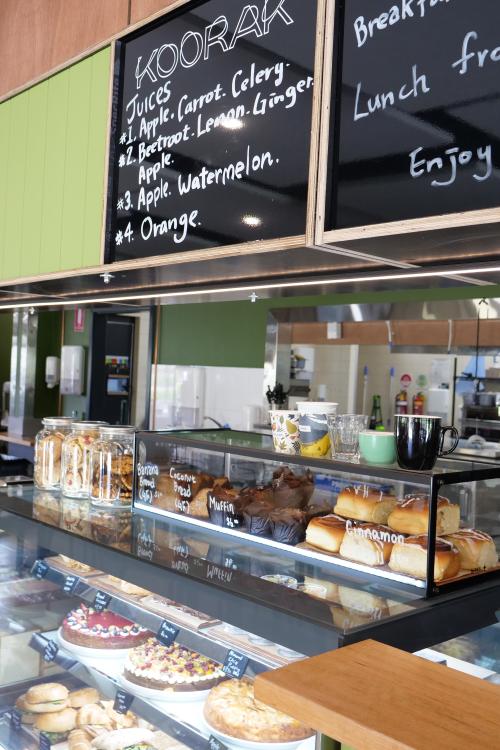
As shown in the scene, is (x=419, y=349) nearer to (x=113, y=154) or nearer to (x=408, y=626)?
(x=113, y=154)

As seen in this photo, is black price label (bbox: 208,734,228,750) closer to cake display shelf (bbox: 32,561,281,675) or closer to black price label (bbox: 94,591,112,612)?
cake display shelf (bbox: 32,561,281,675)

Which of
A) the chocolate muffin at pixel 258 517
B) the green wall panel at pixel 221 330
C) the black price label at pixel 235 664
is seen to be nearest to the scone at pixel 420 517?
the chocolate muffin at pixel 258 517

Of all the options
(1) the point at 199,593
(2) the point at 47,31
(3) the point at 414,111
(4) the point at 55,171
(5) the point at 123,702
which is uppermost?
(2) the point at 47,31

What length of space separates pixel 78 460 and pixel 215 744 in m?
1.06

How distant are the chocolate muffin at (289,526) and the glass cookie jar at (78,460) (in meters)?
0.87

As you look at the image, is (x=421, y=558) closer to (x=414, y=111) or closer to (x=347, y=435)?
(x=347, y=435)

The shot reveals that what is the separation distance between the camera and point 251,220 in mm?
1983

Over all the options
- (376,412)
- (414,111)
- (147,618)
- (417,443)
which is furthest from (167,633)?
(376,412)

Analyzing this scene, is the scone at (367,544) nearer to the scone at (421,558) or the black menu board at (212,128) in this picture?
the scone at (421,558)

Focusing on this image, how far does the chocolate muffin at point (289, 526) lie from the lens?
1825mm

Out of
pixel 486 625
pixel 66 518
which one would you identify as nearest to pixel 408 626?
pixel 486 625

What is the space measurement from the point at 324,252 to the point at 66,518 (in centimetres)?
110

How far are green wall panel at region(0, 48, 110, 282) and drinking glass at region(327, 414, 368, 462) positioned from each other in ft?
3.67

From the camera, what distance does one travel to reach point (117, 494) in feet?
7.89
